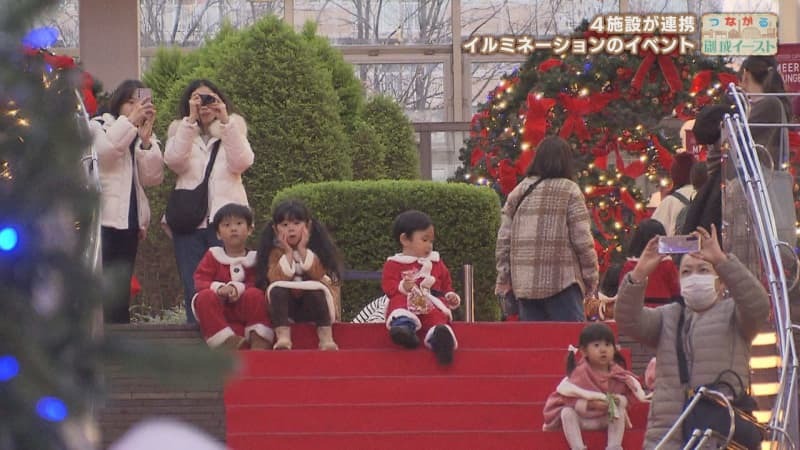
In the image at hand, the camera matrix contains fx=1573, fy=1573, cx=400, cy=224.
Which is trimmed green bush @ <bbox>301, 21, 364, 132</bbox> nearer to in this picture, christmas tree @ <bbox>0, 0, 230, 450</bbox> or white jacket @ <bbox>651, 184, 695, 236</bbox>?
white jacket @ <bbox>651, 184, 695, 236</bbox>

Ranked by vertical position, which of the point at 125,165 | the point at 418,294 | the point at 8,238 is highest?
the point at 125,165

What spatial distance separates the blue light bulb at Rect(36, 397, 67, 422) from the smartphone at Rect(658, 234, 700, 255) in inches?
202

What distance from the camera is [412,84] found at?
25.7 meters

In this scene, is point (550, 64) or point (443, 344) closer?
point (443, 344)

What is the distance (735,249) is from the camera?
24.4ft

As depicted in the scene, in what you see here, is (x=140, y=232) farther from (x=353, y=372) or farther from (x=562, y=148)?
(x=562, y=148)

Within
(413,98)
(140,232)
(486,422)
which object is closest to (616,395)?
(486,422)

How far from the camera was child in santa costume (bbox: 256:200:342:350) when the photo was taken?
27.3ft

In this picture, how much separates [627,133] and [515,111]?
0.92 m

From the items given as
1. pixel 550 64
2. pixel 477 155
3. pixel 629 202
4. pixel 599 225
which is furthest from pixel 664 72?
pixel 477 155

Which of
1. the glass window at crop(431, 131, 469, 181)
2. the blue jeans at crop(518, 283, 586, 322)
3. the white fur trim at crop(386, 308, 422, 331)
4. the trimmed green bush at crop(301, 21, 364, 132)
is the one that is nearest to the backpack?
the blue jeans at crop(518, 283, 586, 322)

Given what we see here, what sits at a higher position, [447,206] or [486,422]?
[447,206]

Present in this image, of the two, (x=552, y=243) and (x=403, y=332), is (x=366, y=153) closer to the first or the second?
(x=552, y=243)

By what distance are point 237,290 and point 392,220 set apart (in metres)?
2.68
